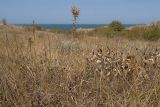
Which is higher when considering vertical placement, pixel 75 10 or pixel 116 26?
pixel 75 10

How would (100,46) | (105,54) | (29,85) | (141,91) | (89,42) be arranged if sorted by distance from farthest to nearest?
(89,42), (100,46), (105,54), (29,85), (141,91)

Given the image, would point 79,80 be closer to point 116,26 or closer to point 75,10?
point 75,10

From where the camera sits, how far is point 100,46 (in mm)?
5379

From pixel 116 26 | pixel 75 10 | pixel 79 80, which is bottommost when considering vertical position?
pixel 116 26

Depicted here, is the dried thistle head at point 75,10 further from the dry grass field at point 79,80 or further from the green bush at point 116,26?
the green bush at point 116,26

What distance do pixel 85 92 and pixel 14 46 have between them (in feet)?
6.27

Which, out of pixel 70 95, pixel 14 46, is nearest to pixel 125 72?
pixel 70 95

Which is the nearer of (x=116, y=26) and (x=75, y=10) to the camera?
(x=75, y=10)

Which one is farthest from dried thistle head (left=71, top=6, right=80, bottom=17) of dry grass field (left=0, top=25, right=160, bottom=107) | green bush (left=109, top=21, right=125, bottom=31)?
green bush (left=109, top=21, right=125, bottom=31)

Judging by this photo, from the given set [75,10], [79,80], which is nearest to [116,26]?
[75,10]

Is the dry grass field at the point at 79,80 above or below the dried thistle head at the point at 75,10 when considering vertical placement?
below

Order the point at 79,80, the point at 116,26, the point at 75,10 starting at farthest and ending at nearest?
the point at 116,26
the point at 75,10
the point at 79,80

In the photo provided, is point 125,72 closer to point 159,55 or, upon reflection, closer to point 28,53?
point 159,55

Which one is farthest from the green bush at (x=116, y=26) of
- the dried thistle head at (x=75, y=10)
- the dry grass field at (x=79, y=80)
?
the dried thistle head at (x=75, y=10)
